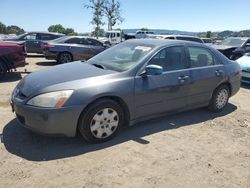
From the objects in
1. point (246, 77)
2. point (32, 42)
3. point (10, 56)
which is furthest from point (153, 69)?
point (32, 42)

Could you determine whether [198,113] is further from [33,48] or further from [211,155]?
[33,48]

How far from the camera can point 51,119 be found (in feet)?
12.5

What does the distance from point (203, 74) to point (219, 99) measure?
89 centimetres

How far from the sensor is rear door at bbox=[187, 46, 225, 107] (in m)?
5.42

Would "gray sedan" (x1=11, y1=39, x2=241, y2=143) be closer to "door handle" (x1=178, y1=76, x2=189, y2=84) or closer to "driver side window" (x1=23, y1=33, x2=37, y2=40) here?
"door handle" (x1=178, y1=76, x2=189, y2=84)

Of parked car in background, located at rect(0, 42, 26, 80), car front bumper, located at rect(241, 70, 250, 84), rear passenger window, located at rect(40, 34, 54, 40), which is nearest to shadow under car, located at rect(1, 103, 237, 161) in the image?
parked car in background, located at rect(0, 42, 26, 80)

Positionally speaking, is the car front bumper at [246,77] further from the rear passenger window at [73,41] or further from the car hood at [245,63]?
the rear passenger window at [73,41]

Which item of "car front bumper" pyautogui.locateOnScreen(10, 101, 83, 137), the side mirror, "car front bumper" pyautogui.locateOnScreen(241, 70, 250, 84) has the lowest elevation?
"car front bumper" pyautogui.locateOnScreen(241, 70, 250, 84)

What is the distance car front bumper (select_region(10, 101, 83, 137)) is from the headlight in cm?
6

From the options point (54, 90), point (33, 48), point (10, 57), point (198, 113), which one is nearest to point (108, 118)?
point (54, 90)

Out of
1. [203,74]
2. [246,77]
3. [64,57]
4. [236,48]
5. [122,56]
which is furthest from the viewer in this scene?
[236,48]

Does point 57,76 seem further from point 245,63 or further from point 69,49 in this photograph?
point 69,49

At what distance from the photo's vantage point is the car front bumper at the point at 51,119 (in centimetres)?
381

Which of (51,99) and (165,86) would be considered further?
(165,86)
